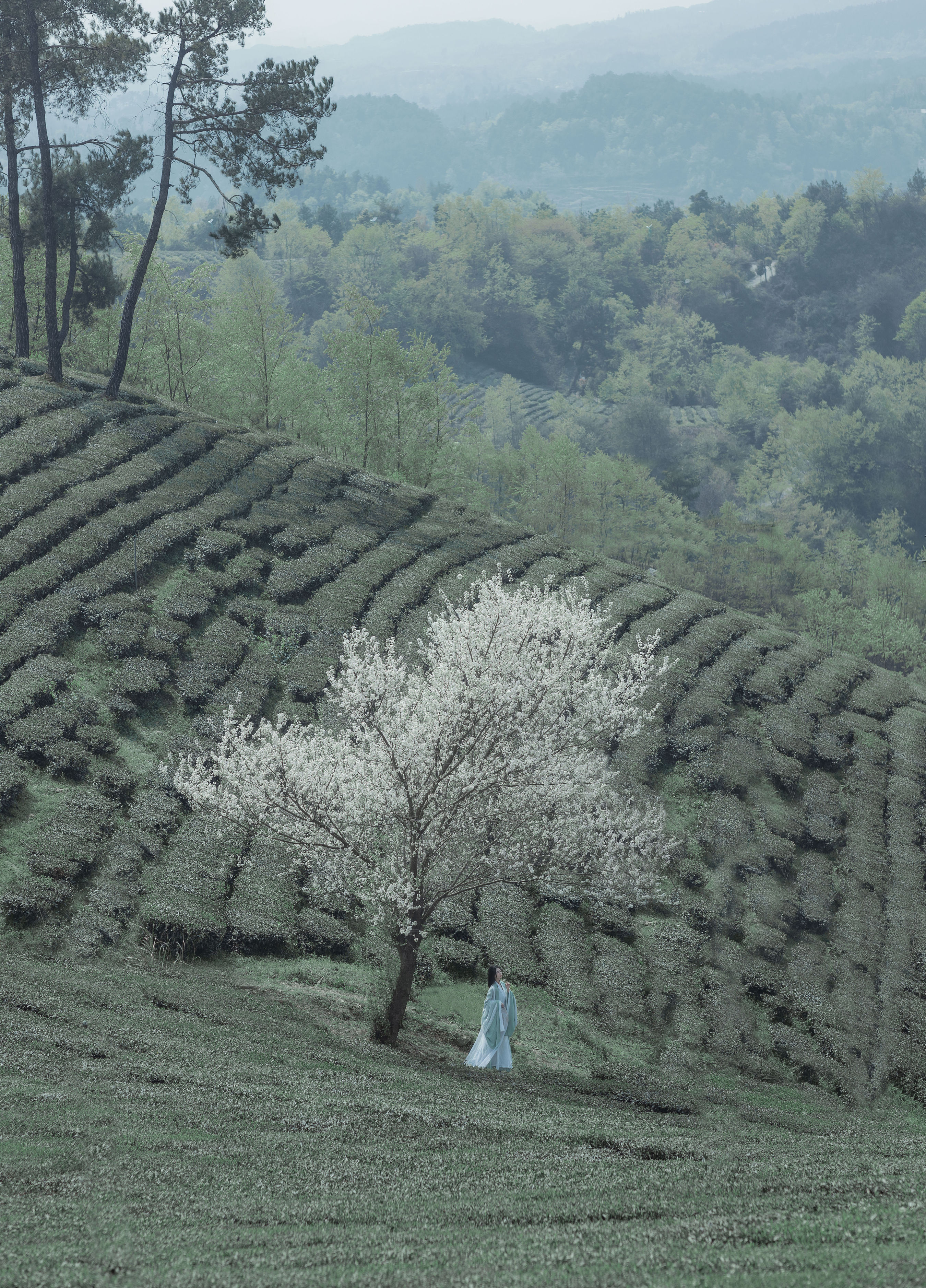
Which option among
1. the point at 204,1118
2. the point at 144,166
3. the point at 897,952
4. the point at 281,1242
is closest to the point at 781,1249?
the point at 281,1242

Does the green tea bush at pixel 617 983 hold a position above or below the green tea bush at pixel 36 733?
below

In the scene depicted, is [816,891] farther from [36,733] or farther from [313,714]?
[36,733]

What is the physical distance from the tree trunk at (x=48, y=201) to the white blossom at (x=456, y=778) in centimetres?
2986

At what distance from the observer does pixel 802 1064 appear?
2320cm

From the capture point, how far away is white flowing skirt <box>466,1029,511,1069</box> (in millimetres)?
20156

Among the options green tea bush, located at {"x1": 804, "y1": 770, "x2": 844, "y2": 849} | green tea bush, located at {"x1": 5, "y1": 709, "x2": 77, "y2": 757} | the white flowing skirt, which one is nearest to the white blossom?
the white flowing skirt

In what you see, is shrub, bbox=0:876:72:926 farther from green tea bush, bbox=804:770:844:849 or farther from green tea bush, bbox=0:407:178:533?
green tea bush, bbox=804:770:844:849

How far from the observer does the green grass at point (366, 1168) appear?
31.1 feet

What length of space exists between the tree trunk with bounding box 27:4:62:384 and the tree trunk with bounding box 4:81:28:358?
1.21 meters

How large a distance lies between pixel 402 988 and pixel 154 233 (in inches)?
1523

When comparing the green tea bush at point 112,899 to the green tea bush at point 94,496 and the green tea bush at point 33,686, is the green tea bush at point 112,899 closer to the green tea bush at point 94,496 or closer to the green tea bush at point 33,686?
the green tea bush at point 33,686

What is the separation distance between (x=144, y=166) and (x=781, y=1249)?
1918 inches

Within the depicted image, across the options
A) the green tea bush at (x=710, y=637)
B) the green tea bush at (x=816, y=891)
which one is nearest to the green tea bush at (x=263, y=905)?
the green tea bush at (x=816, y=891)

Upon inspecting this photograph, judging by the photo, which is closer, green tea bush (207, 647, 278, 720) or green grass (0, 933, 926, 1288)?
green grass (0, 933, 926, 1288)
